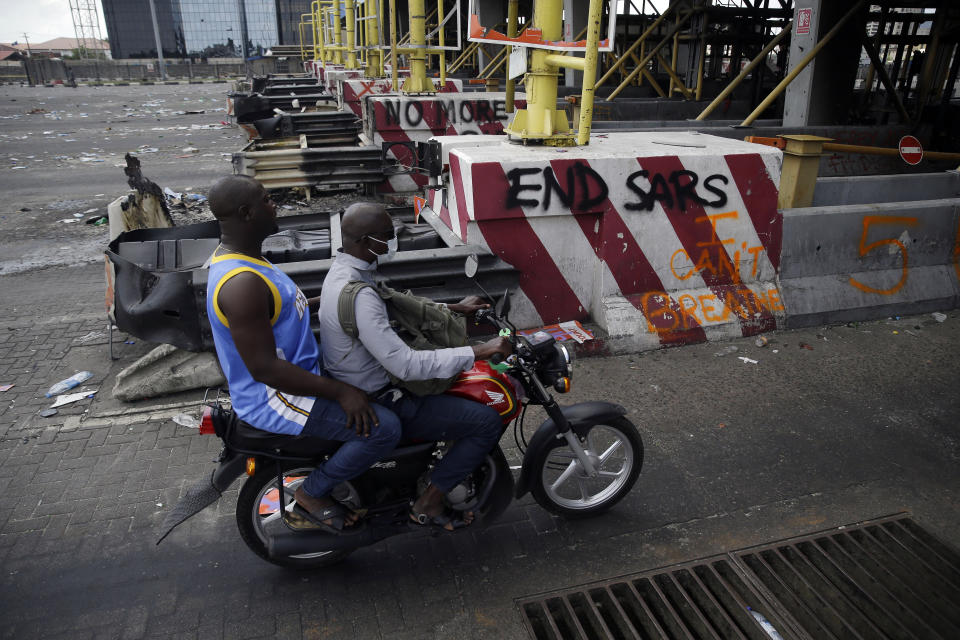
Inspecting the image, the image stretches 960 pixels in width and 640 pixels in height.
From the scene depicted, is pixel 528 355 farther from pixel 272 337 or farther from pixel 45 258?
pixel 45 258

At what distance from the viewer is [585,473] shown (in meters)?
3.17

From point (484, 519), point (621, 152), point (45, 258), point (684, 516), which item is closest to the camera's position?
point (484, 519)

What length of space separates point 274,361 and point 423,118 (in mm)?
9173

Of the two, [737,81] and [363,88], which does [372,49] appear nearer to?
[363,88]

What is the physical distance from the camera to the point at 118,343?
5.37 metres

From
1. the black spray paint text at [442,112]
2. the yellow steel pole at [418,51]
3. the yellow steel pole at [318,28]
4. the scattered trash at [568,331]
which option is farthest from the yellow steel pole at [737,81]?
the yellow steel pole at [318,28]

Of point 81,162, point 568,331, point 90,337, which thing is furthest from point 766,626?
point 81,162

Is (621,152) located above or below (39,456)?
above

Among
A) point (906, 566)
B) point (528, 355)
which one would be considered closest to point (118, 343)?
point (528, 355)

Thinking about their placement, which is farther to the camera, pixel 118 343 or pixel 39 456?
pixel 118 343

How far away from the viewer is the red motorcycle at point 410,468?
107 inches

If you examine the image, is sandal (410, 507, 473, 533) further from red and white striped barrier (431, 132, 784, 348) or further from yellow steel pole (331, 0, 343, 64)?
yellow steel pole (331, 0, 343, 64)

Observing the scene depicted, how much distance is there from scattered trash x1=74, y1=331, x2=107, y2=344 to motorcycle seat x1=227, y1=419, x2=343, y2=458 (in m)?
3.64

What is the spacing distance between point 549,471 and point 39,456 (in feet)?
10.2
